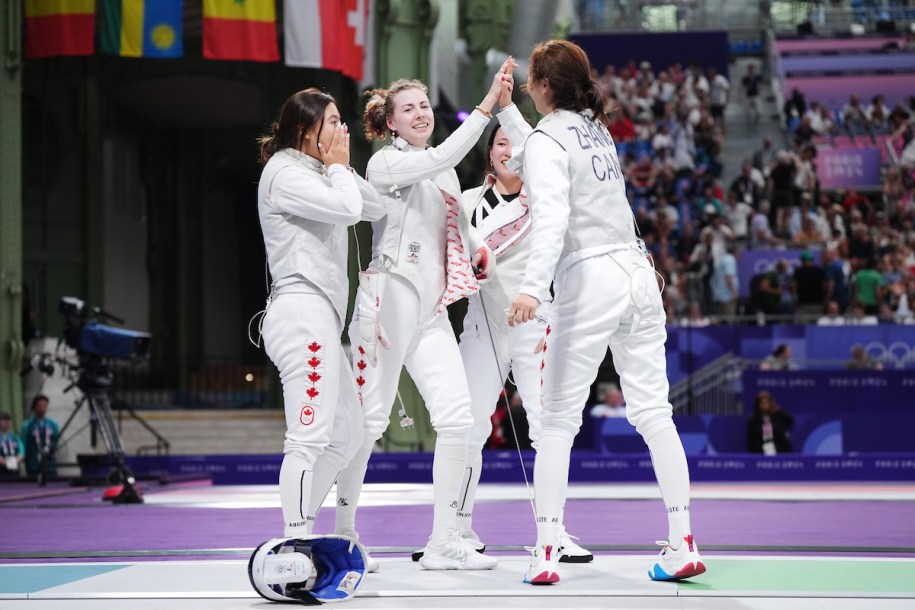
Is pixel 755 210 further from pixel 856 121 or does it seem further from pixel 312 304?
pixel 312 304

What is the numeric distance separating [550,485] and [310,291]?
1179 mm

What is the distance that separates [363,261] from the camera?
18.0 m

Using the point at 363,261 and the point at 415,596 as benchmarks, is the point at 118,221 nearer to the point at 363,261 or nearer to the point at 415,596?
the point at 363,261

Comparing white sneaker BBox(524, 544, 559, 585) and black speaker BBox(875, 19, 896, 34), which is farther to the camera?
black speaker BBox(875, 19, 896, 34)

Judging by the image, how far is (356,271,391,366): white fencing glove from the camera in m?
Answer: 5.18

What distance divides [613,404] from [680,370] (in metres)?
1.14

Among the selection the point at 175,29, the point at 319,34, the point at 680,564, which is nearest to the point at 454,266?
the point at 680,564

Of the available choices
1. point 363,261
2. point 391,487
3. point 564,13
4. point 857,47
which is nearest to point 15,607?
point 391,487

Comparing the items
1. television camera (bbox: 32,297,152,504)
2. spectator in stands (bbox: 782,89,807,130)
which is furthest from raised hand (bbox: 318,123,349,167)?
spectator in stands (bbox: 782,89,807,130)

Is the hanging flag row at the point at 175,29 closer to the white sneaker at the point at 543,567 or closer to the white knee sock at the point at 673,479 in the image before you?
the white knee sock at the point at 673,479

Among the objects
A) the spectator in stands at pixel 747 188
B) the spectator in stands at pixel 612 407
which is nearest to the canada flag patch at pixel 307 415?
the spectator in stands at pixel 612 407

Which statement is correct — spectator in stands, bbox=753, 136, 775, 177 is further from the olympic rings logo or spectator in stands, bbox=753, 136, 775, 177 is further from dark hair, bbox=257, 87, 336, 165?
dark hair, bbox=257, 87, 336, 165

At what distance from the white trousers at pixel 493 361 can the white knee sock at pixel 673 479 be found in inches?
40.7

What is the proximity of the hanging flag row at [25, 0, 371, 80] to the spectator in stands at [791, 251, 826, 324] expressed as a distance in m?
6.93
